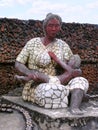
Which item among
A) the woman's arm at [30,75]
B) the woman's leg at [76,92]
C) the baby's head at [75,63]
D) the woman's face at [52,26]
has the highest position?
the woman's face at [52,26]

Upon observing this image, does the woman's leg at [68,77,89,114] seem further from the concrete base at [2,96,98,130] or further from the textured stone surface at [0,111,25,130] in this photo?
the textured stone surface at [0,111,25,130]

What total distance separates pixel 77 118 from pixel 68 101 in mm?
483

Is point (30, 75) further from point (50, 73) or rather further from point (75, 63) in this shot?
point (75, 63)

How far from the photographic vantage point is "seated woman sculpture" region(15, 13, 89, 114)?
526 centimetres

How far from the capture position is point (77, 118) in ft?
16.2

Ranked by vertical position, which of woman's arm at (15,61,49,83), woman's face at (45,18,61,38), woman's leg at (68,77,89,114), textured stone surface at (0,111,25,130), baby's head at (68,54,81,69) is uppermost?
woman's face at (45,18,61,38)

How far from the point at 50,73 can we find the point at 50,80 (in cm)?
17

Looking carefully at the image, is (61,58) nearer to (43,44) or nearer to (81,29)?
(43,44)

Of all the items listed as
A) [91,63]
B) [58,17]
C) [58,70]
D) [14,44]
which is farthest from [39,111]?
[91,63]

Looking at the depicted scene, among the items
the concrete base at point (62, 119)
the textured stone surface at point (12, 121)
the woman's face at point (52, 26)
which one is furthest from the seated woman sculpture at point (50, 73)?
the textured stone surface at point (12, 121)

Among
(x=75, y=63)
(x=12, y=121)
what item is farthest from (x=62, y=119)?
(x=75, y=63)

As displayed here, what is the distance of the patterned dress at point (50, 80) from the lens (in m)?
5.25

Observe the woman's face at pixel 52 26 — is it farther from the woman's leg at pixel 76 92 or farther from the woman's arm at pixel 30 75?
the woman's leg at pixel 76 92

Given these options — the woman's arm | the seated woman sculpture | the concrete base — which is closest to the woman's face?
the seated woman sculpture
